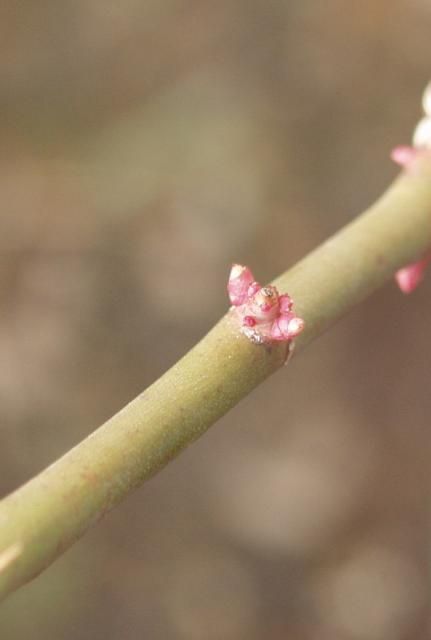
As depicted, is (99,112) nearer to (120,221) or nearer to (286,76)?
(120,221)

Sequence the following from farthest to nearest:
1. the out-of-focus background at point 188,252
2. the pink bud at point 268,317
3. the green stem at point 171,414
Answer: the out-of-focus background at point 188,252 < the pink bud at point 268,317 < the green stem at point 171,414

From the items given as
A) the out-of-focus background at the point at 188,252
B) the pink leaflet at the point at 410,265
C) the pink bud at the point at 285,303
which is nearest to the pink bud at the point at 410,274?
the pink leaflet at the point at 410,265

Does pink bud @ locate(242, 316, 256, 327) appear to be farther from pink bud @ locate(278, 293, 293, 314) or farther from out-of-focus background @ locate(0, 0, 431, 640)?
out-of-focus background @ locate(0, 0, 431, 640)

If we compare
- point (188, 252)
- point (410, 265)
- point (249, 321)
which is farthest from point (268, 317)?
point (188, 252)

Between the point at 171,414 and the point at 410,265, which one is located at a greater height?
the point at 410,265

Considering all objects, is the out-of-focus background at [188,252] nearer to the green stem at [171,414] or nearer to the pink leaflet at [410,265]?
the pink leaflet at [410,265]

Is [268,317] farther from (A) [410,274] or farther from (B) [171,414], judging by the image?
(A) [410,274]

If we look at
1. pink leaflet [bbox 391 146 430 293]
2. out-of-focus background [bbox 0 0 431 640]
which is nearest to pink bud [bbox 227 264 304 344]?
pink leaflet [bbox 391 146 430 293]
